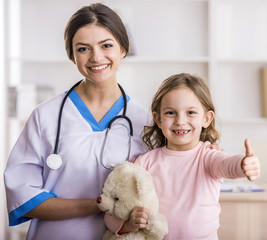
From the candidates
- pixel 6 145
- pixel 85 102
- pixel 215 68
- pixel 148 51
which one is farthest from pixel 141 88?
pixel 85 102

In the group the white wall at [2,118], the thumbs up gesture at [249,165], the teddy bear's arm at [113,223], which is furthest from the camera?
the white wall at [2,118]

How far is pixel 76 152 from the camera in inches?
55.4

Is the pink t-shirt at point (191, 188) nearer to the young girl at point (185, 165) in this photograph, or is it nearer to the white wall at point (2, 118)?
the young girl at point (185, 165)

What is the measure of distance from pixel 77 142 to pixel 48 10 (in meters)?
2.47

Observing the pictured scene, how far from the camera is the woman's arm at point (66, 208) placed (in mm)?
1349

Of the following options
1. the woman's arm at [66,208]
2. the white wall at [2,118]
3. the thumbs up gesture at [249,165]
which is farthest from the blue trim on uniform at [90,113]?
the white wall at [2,118]

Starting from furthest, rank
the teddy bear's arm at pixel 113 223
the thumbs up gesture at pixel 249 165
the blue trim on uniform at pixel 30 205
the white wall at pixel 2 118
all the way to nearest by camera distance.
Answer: the white wall at pixel 2 118 → the blue trim on uniform at pixel 30 205 → the teddy bear's arm at pixel 113 223 → the thumbs up gesture at pixel 249 165

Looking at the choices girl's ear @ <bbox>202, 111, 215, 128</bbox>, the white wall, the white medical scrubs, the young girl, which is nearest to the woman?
the white medical scrubs

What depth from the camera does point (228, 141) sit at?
11.9 feet

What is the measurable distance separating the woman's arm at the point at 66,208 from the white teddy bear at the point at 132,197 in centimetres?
9

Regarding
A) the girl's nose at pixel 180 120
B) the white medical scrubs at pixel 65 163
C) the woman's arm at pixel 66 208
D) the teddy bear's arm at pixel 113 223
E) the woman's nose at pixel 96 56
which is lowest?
the teddy bear's arm at pixel 113 223

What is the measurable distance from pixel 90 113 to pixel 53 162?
21cm

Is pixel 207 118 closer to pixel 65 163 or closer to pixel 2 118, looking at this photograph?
pixel 65 163

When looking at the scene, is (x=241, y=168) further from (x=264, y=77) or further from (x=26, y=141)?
(x=264, y=77)
